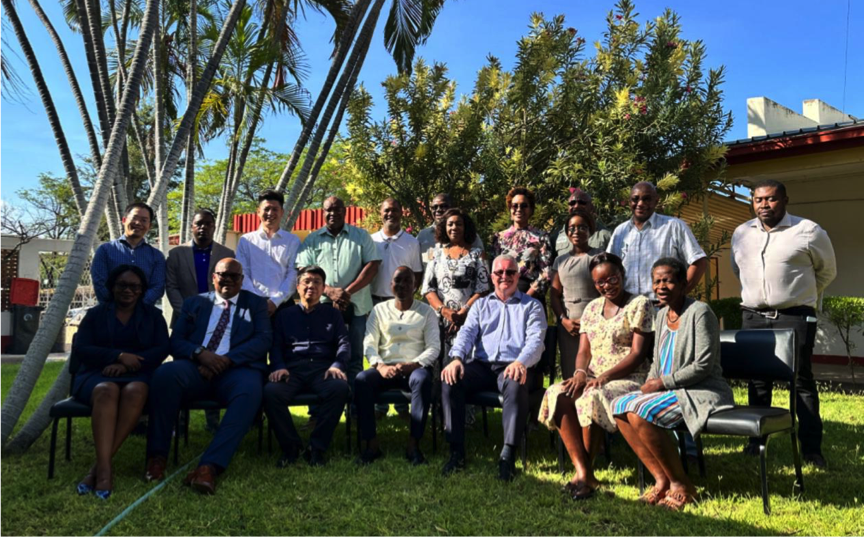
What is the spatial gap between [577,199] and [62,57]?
24.6 feet

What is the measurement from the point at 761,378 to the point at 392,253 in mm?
3360

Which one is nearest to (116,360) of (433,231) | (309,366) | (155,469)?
(155,469)

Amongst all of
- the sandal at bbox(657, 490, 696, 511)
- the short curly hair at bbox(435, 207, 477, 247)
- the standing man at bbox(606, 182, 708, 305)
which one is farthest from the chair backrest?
the short curly hair at bbox(435, 207, 477, 247)

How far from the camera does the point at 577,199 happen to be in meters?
5.42

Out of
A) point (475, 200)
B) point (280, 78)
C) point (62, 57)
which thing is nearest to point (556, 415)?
point (475, 200)

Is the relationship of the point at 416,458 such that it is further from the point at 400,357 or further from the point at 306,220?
the point at 306,220

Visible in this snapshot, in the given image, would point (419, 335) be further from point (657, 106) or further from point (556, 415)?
point (657, 106)

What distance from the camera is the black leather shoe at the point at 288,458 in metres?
4.92

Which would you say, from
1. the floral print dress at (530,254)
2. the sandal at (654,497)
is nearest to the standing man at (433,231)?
the floral print dress at (530,254)

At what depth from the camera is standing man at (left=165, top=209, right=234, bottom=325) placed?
5.69 m

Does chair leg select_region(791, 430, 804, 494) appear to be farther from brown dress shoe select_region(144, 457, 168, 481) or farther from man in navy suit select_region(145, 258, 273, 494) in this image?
brown dress shoe select_region(144, 457, 168, 481)

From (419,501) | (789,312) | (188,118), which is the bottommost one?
(419,501)

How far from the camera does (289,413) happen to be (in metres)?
5.04

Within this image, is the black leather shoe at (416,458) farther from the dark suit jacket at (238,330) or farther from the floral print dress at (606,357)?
the dark suit jacket at (238,330)
